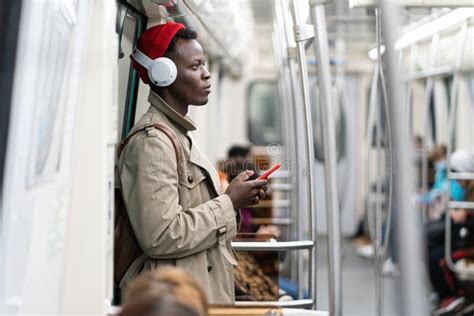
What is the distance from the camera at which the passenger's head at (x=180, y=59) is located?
9.92 ft

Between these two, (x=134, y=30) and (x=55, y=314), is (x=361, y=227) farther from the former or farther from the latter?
(x=55, y=314)

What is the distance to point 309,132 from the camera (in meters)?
3.62

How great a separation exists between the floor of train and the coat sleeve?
114 inches

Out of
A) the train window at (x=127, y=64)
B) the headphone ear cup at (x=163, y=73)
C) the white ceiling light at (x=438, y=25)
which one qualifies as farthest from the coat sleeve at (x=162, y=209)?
the white ceiling light at (x=438, y=25)

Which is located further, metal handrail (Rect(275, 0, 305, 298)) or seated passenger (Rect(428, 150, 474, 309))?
seated passenger (Rect(428, 150, 474, 309))

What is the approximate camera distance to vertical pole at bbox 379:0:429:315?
178 cm

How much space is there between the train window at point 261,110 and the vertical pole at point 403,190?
11876 mm

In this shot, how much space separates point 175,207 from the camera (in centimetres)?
271

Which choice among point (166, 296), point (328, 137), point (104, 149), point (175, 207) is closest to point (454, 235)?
point (328, 137)

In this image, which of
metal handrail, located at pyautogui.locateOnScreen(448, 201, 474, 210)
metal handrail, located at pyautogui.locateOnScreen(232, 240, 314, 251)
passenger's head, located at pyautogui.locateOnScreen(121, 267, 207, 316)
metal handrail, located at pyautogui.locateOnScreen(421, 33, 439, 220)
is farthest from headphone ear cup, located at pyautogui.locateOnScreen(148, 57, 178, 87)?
metal handrail, located at pyautogui.locateOnScreen(448, 201, 474, 210)

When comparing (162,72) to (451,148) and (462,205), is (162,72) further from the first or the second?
(462,205)

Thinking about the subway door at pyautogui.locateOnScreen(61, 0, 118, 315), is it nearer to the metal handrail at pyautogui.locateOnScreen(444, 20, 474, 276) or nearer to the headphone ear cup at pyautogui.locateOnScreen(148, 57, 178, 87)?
the headphone ear cup at pyautogui.locateOnScreen(148, 57, 178, 87)

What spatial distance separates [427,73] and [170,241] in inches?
225

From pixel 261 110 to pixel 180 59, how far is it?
10.8 m
